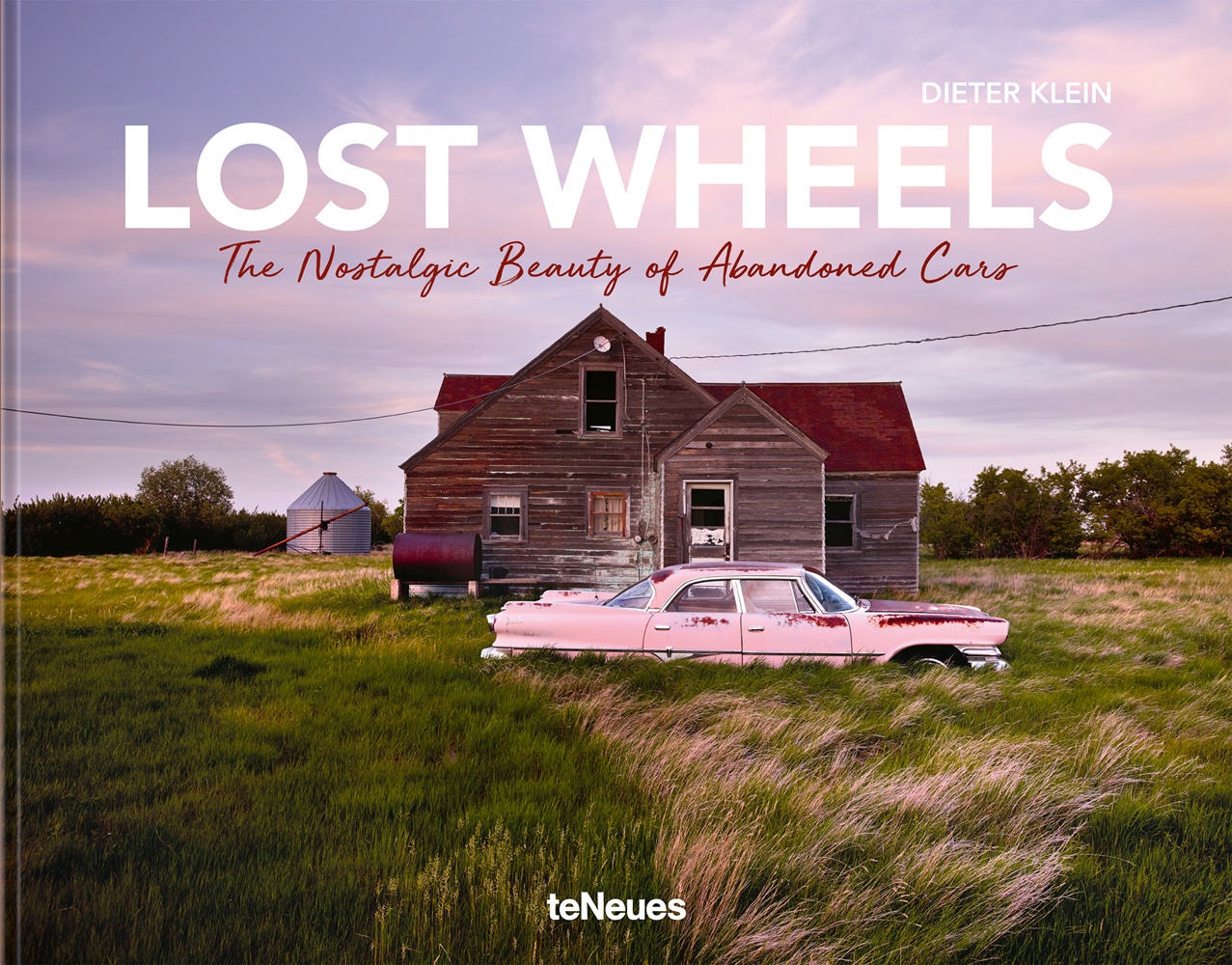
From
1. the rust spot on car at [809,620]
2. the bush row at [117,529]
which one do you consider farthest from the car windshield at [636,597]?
the bush row at [117,529]

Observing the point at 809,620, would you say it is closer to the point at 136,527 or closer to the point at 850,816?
the point at 850,816

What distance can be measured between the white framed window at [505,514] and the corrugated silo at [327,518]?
26683 mm

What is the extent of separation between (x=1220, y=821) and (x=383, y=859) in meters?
5.06

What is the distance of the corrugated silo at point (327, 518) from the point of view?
134 feet

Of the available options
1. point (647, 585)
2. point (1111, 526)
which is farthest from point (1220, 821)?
point (1111, 526)

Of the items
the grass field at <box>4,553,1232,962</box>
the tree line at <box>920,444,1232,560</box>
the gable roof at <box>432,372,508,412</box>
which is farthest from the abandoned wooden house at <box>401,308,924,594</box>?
the tree line at <box>920,444,1232,560</box>

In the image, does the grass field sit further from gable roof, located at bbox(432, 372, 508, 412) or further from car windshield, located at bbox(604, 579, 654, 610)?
gable roof, located at bbox(432, 372, 508, 412)

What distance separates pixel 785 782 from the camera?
4633 millimetres

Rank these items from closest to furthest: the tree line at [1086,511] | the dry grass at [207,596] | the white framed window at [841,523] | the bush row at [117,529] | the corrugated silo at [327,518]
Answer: the dry grass at [207,596] → the white framed window at [841,523] → the tree line at [1086,511] → the bush row at [117,529] → the corrugated silo at [327,518]

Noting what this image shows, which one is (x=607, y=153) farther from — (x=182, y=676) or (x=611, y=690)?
(x=182, y=676)

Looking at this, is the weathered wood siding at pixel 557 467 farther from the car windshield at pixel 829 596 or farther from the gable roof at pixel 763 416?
the car windshield at pixel 829 596

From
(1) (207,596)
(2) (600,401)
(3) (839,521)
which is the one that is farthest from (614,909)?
(3) (839,521)

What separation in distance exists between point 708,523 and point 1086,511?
29.7 metres

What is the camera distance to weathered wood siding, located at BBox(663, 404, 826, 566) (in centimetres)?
1552
